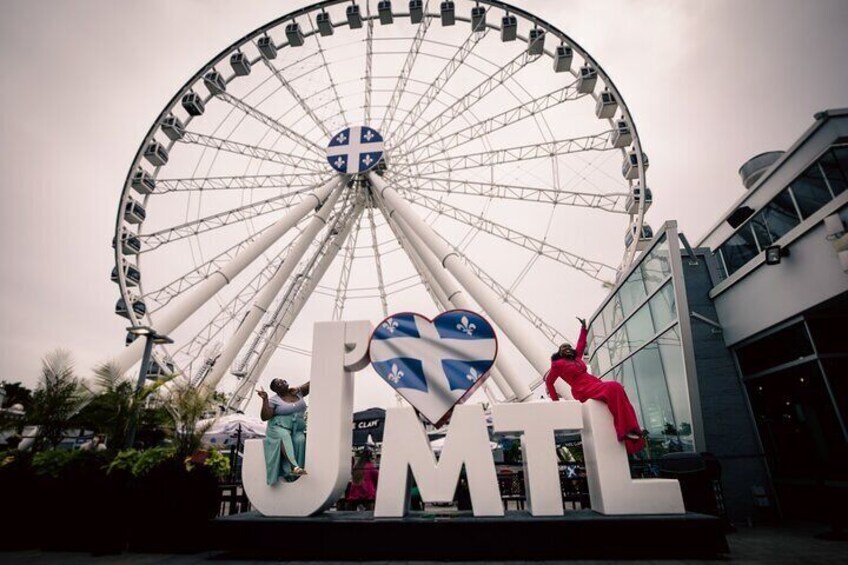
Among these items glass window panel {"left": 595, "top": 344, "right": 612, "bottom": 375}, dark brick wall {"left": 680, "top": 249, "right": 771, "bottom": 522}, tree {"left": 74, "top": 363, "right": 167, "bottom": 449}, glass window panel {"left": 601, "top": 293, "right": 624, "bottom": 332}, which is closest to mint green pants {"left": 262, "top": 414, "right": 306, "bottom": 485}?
tree {"left": 74, "top": 363, "right": 167, "bottom": 449}

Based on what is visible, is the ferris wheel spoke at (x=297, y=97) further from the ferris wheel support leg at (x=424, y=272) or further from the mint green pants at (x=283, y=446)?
the mint green pants at (x=283, y=446)

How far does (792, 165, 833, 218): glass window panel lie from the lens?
22.0 feet

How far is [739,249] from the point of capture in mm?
8852

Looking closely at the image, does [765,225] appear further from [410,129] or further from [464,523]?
[410,129]

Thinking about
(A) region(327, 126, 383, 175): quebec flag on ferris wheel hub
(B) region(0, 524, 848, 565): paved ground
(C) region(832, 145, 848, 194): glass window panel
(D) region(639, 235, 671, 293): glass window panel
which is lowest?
(B) region(0, 524, 848, 565): paved ground

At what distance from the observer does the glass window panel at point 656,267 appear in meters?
8.45

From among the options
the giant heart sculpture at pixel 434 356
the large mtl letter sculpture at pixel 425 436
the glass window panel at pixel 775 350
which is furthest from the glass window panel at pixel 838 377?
the giant heart sculpture at pixel 434 356

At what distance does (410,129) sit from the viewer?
1798 centimetres

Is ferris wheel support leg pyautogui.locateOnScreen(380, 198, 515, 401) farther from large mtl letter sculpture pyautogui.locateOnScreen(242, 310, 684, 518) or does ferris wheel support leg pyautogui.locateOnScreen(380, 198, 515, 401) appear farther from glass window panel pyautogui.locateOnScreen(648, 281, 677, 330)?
large mtl letter sculpture pyautogui.locateOnScreen(242, 310, 684, 518)

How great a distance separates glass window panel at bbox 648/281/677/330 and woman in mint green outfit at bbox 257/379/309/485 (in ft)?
23.4

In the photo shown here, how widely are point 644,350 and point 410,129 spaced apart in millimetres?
12849

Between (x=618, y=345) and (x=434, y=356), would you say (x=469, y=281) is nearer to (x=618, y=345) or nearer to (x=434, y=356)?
(x=618, y=345)

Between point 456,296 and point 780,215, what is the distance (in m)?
7.46

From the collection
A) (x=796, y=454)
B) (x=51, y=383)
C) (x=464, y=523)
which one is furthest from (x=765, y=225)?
(x=51, y=383)
